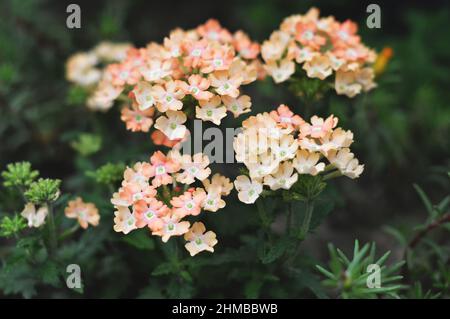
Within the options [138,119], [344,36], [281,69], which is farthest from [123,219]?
[344,36]

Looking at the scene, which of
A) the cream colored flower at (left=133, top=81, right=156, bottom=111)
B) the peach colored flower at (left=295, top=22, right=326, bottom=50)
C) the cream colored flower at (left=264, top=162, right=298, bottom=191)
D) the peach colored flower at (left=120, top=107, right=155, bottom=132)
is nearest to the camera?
the cream colored flower at (left=264, top=162, right=298, bottom=191)

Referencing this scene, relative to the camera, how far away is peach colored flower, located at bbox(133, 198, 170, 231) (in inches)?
94.4

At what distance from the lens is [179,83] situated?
100 inches

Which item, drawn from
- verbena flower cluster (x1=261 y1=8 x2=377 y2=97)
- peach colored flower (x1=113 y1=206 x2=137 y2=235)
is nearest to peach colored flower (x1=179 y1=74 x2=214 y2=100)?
verbena flower cluster (x1=261 y1=8 x2=377 y2=97)

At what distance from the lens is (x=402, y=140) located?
13.0ft

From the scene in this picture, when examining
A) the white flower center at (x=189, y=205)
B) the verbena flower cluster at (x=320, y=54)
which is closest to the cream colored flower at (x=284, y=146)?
the white flower center at (x=189, y=205)

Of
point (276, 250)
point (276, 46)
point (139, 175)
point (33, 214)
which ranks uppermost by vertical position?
point (276, 46)

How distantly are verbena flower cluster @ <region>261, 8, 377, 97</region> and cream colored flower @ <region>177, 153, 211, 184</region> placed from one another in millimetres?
619

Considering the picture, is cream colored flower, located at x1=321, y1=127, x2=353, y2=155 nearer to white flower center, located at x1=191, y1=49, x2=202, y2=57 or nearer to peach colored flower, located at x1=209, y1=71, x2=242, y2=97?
peach colored flower, located at x1=209, y1=71, x2=242, y2=97

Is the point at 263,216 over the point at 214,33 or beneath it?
beneath

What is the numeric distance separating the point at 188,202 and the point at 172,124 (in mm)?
377

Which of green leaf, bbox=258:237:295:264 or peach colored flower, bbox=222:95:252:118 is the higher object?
peach colored flower, bbox=222:95:252:118

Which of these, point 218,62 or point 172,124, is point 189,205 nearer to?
point 172,124

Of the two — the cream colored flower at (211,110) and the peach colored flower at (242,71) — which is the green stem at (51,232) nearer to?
the cream colored flower at (211,110)
